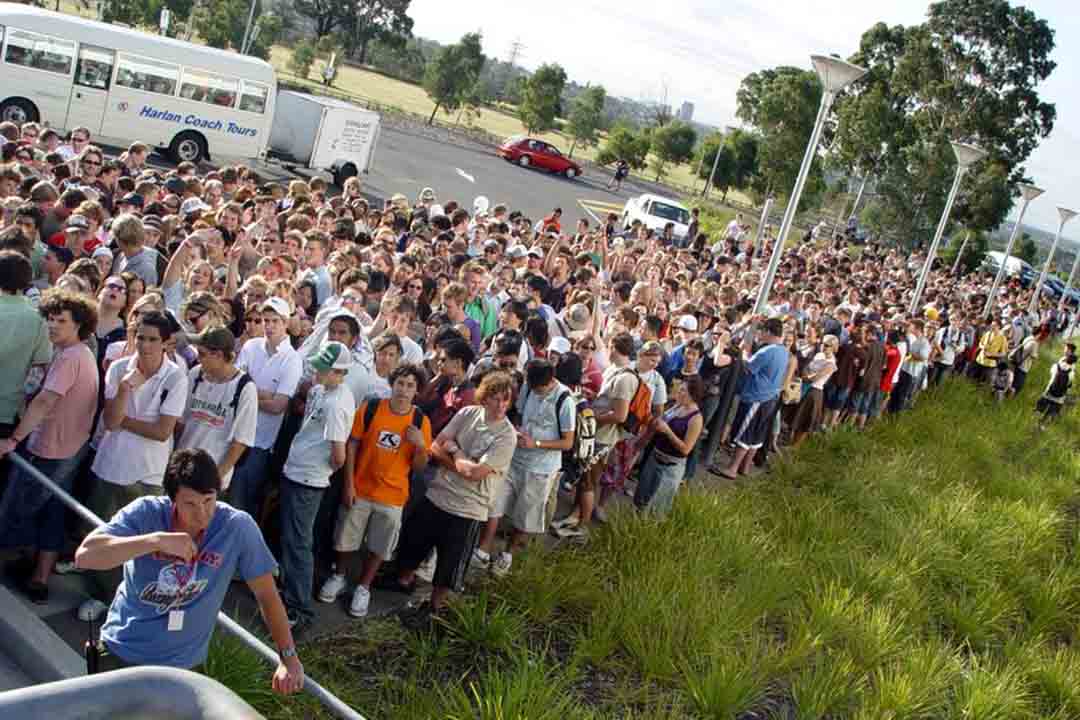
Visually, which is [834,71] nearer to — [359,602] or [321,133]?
[359,602]

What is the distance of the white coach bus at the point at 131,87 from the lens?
2034 centimetres

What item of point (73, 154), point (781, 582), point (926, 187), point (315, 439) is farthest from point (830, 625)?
point (926, 187)

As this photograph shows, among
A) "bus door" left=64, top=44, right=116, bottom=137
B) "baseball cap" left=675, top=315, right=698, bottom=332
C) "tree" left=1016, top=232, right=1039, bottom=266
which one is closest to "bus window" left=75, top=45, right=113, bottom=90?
"bus door" left=64, top=44, right=116, bottom=137

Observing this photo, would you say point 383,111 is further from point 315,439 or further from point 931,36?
point 315,439

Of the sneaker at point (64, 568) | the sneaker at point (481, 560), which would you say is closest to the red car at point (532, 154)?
the sneaker at point (481, 560)

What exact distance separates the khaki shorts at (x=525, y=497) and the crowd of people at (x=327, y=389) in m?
0.01

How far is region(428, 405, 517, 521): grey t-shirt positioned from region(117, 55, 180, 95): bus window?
1847cm

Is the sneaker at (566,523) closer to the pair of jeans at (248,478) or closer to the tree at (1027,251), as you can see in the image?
the pair of jeans at (248,478)

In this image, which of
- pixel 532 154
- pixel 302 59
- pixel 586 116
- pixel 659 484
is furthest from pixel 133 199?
pixel 302 59

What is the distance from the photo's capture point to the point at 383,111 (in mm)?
48844

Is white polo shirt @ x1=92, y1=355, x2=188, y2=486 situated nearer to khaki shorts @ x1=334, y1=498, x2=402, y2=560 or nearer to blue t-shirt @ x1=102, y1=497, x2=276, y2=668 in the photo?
khaki shorts @ x1=334, y1=498, x2=402, y2=560

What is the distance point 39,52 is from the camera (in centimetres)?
2047

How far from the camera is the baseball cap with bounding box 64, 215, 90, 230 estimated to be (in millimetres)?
7867

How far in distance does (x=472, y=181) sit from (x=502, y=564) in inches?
1073
